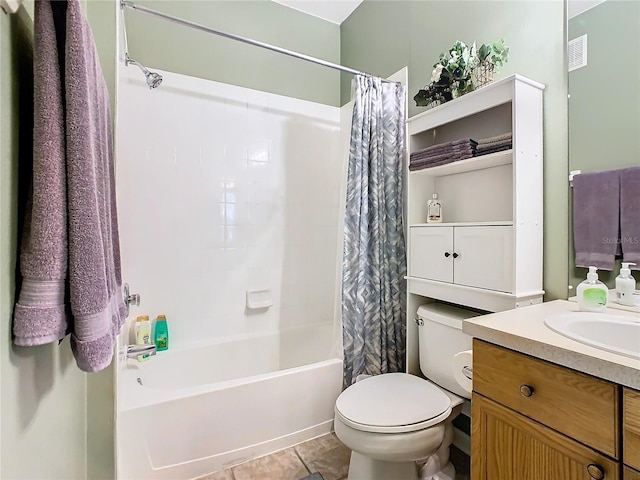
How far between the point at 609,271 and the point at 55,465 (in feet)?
5.52

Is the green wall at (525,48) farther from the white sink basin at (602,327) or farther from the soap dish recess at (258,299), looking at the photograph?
the soap dish recess at (258,299)

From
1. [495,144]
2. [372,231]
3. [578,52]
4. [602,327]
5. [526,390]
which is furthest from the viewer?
[372,231]

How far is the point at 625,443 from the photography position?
63cm

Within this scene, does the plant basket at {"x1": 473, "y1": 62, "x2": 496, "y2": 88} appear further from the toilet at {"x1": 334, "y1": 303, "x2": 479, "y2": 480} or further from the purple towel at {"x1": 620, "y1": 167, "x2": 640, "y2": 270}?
the toilet at {"x1": 334, "y1": 303, "x2": 479, "y2": 480}

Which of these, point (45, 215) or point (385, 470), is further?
point (385, 470)

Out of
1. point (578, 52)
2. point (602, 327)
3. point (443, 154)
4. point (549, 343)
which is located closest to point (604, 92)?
point (578, 52)

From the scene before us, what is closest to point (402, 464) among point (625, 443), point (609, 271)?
point (625, 443)

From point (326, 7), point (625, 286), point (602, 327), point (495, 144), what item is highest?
point (326, 7)

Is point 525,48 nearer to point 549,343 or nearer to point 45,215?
point 549,343

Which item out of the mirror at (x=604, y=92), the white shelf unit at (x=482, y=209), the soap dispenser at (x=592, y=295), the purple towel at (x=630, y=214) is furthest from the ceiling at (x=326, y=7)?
the soap dispenser at (x=592, y=295)

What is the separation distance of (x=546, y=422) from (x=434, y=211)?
1036 millimetres

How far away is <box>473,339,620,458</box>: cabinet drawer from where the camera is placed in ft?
2.16

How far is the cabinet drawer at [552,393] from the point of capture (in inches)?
26.0

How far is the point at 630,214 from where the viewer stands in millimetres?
1027
